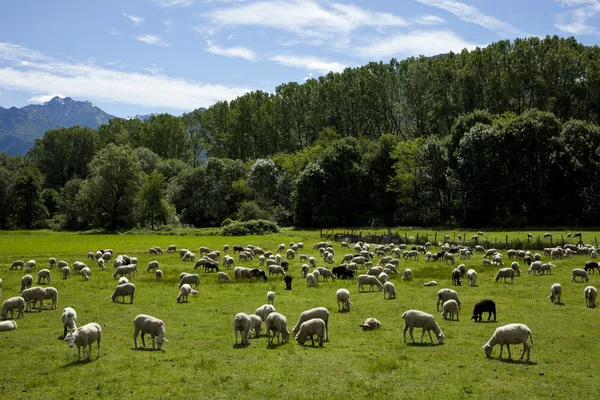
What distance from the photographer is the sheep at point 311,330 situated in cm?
1995

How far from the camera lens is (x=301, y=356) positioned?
60.0ft

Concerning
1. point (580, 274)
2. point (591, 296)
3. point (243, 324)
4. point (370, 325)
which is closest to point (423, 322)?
point (370, 325)

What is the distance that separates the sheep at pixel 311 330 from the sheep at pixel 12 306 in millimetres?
13869

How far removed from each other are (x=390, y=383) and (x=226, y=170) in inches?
4049

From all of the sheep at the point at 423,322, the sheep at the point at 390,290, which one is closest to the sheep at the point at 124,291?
the sheep at the point at 390,290

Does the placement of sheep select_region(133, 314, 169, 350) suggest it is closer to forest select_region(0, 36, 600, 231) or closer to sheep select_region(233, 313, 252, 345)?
sheep select_region(233, 313, 252, 345)

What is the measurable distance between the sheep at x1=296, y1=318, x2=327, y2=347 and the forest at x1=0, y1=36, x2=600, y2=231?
74072mm

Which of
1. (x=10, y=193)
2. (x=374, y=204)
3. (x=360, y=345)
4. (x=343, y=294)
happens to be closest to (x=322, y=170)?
(x=374, y=204)

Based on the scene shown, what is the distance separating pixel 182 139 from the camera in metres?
162

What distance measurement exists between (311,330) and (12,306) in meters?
14.7

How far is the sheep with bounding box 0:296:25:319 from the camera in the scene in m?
23.6

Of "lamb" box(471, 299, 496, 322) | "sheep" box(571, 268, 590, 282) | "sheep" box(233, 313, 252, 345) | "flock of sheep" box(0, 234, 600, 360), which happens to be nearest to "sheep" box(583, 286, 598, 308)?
"flock of sheep" box(0, 234, 600, 360)

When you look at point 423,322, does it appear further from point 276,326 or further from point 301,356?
point 276,326

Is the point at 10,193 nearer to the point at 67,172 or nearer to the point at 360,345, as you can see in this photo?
the point at 67,172
